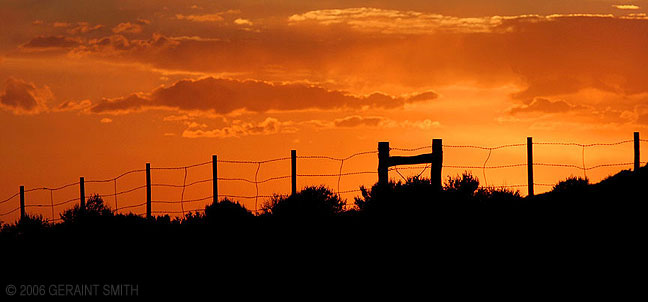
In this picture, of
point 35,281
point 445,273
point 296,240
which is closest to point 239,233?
point 296,240

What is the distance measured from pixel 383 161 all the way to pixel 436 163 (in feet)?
4.56

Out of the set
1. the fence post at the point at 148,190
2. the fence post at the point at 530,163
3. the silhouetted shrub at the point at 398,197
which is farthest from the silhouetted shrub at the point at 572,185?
the fence post at the point at 148,190

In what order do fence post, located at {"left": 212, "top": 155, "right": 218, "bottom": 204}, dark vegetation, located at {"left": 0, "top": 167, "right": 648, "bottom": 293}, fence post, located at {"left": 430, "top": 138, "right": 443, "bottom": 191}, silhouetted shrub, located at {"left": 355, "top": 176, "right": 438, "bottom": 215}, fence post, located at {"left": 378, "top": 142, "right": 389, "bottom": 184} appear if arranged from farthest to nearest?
A: fence post, located at {"left": 212, "top": 155, "right": 218, "bottom": 204} → fence post, located at {"left": 430, "top": 138, "right": 443, "bottom": 191} → fence post, located at {"left": 378, "top": 142, "right": 389, "bottom": 184} → silhouetted shrub, located at {"left": 355, "top": 176, "right": 438, "bottom": 215} → dark vegetation, located at {"left": 0, "top": 167, "right": 648, "bottom": 293}

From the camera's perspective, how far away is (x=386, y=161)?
20.6 meters

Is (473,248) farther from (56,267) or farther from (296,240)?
(56,267)

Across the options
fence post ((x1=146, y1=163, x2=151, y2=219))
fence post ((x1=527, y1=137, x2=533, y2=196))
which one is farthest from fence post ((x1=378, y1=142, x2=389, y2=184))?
fence post ((x1=146, y1=163, x2=151, y2=219))

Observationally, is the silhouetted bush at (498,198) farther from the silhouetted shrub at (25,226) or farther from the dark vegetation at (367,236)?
the silhouetted shrub at (25,226)

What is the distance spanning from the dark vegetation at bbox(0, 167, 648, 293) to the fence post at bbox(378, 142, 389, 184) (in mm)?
518

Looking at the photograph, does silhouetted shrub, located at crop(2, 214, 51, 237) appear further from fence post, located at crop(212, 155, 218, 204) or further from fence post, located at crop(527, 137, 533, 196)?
fence post, located at crop(527, 137, 533, 196)

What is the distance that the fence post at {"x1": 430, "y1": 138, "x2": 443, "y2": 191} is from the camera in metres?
21.0

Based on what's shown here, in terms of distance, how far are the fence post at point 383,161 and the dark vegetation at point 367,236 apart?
1.70 ft

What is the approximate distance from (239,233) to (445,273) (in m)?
5.10

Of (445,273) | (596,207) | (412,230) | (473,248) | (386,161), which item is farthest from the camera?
(386,161)

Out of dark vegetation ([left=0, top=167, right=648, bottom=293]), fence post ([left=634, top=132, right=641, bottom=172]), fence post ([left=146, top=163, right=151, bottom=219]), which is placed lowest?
dark vegetation ([left=0, top=167, right=648, bottom=293])
